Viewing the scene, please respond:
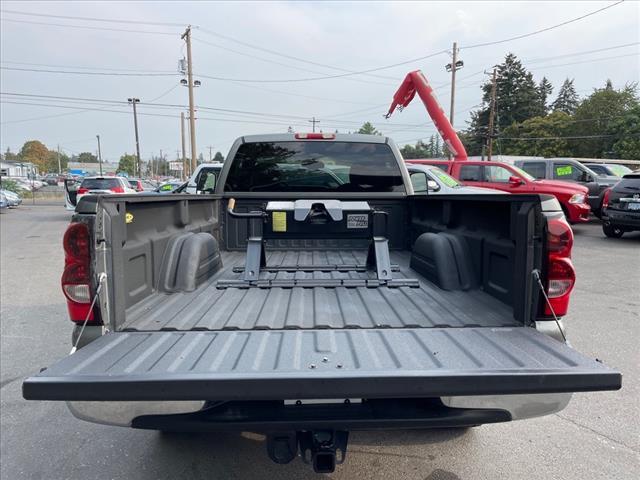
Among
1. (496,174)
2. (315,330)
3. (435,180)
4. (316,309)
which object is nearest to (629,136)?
(496,174)

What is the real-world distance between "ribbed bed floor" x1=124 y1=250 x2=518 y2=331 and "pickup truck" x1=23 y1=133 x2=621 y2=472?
16 millimetres

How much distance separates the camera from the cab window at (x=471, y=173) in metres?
14.7

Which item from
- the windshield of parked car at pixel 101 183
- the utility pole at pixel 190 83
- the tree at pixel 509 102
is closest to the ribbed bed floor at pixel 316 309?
the windshield of parked car at pixel 101 183

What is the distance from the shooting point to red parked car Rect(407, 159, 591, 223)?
12844 mm

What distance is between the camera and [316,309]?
106 inches

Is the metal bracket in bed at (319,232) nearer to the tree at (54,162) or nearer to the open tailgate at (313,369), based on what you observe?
the open tailgate at (313,369)

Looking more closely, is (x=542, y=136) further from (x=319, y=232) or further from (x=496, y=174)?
(x=319, y=232)

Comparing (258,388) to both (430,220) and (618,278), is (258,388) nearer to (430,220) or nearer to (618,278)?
(430,220)

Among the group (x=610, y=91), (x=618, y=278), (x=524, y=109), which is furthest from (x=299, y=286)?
(x=524, y=109)

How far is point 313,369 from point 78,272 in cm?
125

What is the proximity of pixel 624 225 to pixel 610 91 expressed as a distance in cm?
5296

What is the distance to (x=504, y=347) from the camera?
2043 mm

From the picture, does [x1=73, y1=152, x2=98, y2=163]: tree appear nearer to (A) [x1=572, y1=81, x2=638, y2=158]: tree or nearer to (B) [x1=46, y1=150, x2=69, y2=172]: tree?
(B) [x1=46, y1=150, x2=69, y2=172]: tree

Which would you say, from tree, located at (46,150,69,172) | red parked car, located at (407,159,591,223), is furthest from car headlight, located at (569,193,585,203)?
tree, located at (46,150,69,172)
